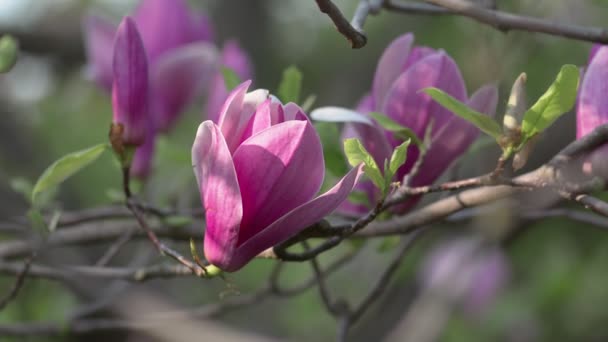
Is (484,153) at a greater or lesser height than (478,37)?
lesser

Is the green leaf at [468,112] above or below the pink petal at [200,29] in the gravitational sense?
above

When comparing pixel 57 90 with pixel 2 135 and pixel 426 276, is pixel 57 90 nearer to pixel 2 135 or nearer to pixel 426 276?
pixel 2 135

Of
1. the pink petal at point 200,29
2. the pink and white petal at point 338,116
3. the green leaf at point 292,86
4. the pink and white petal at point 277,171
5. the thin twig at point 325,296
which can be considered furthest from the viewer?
the pink petal at point 200,29

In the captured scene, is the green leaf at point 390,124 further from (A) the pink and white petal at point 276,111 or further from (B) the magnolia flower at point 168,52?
(B) the magnolia flower at point 168,52

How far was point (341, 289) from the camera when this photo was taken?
2.44 meters

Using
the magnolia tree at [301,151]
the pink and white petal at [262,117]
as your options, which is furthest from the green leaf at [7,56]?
the pink and white petal at [262,117]

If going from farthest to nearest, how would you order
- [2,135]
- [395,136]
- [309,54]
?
[309,54] → [2,135] → [395,136]

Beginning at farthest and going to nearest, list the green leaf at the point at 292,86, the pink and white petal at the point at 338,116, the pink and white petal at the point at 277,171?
the green leaf at the point at 292,86, the pink and white petal at the point at 338,116, the pink and white petal at the point at 277,171

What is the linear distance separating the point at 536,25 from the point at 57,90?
8.94 feet

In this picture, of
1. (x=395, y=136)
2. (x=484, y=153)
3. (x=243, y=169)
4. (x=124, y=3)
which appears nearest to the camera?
(x=243, y=169)

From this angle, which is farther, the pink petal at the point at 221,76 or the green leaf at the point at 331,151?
the pink petal at the point at 221,76

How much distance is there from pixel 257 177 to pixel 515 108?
0.18 m

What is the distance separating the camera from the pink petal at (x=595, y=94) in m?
0.57

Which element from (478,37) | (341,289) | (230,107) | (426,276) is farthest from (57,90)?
(230,107)
